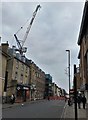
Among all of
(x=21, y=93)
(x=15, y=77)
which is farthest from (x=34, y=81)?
(x=15, y=77)

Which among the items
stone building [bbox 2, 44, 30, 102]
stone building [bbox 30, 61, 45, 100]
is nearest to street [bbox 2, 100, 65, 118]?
stone building [bbox 2, 44, 30, 102]

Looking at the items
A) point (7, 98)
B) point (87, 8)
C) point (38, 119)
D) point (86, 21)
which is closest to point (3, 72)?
point (7, 98)

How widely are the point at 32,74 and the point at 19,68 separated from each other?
20.0 m

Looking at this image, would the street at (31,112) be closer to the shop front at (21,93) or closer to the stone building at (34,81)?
the shop front at (21,93)

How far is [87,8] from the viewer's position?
28469mm

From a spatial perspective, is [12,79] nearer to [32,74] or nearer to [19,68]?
[19,68]

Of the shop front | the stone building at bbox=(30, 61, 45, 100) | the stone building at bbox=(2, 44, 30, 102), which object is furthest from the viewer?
the stone building at bbox=(30, 61, 45, 100)

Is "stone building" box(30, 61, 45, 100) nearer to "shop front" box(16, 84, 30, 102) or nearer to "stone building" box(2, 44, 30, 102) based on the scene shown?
"shop front" box(16, 84, 30, 102)

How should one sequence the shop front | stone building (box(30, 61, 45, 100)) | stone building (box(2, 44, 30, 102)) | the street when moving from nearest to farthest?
1. the street
2. stone building (box(2, 44, 30, 102))
3. the shop front
4. stone building (box(30, 61, 45, 100))

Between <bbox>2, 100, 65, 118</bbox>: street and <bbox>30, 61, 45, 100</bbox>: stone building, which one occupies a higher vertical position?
<bbox>30, 61, 45, 100</bbox>: stone building

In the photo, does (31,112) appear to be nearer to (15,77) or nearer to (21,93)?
(15,77)

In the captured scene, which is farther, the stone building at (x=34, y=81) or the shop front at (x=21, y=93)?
the stone building at (x=34, y=81)

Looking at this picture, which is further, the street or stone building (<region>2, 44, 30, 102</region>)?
stone building (<region>2, 44, 30, 102</region>)

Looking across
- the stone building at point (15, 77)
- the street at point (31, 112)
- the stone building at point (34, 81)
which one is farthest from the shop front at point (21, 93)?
the street at point (31, 112)
